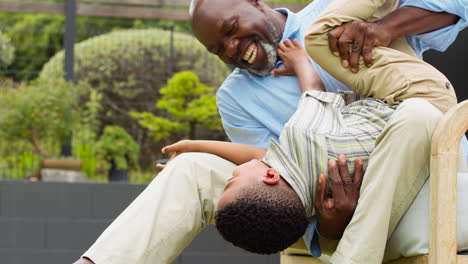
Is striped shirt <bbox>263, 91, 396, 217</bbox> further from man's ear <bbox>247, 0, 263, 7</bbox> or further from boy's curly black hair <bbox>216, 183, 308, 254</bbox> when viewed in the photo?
man's ear <bbox>247, 0, 263, 7</bbox>

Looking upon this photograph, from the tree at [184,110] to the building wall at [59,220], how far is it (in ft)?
2.81

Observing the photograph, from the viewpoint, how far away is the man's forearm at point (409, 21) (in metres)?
2.05

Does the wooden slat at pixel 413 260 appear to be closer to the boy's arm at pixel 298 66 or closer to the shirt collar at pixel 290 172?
the shirt collar at pixel 290 172

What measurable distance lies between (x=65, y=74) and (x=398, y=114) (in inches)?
125

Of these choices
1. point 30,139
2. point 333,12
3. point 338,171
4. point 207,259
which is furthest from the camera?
point 30,139

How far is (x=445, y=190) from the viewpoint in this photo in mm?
1602

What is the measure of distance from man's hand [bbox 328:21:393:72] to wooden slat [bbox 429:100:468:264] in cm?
45

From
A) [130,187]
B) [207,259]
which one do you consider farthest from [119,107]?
[207,259]

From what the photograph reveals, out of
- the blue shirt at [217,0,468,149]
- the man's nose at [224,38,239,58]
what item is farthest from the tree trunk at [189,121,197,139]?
the man's nose at [224,38,239,58]

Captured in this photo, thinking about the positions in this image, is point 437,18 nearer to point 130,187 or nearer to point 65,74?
point 130,187

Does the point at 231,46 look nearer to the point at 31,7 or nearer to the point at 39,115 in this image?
the point at 39,115

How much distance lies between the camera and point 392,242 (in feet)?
5.75

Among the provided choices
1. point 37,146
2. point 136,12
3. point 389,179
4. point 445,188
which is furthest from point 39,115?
point 445,188

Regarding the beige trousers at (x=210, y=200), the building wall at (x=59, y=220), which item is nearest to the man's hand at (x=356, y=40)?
the beige trousers at (x=210, y=200)
